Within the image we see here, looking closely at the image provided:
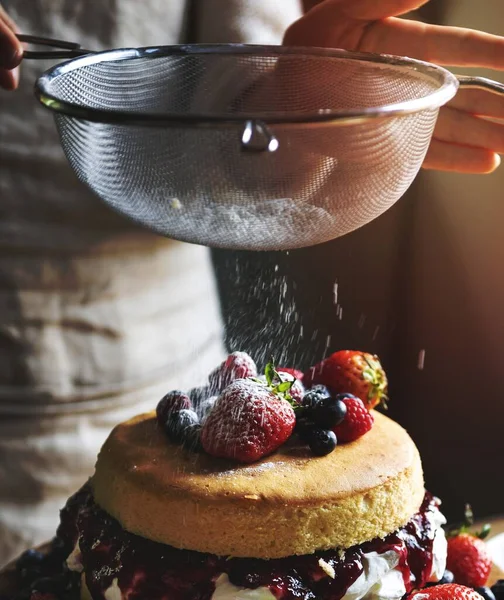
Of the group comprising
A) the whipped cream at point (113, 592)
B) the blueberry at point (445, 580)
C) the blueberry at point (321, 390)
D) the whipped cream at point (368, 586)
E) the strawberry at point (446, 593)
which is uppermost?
Answer: the blueberry at point (321, 390)

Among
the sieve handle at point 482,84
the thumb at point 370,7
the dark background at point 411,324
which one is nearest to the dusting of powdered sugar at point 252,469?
the sieve handle at point 482,84

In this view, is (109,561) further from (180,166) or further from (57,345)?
(57,345)

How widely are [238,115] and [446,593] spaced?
69 centimetres

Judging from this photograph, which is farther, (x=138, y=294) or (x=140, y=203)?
(x=138, y=294)

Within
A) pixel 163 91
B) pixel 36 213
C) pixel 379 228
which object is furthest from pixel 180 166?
pixel 379 228

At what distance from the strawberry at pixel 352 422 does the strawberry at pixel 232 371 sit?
16 cm

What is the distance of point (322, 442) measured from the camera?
3.67 feet

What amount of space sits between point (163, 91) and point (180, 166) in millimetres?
346

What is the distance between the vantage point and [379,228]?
7.76 feet

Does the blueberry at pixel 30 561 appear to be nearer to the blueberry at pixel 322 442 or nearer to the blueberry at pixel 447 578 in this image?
the blueberry at pixel 322 442

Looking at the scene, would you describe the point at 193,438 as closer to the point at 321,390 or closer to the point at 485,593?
the point at 321,390

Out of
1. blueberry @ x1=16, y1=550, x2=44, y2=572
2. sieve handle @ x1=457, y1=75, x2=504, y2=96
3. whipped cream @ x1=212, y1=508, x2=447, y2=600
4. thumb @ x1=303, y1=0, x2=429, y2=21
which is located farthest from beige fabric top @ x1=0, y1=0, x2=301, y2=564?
whipped cream @ x1=212, y1=508, x2=447, y2=600

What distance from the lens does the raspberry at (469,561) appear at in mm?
1278

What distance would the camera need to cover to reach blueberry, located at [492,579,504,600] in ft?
4.03
